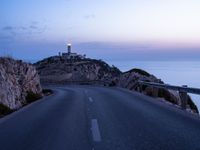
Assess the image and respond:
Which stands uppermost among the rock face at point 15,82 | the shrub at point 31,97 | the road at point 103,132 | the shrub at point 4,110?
the rock face at point 15,82

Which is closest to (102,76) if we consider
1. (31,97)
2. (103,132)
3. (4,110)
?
(31,97)

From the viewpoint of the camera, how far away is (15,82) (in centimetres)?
2048

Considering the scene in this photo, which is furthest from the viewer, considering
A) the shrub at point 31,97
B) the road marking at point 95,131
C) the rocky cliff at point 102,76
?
the rocky cliff at point 102,76

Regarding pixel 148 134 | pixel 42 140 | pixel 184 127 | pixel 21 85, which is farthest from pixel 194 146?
pixel 21 85

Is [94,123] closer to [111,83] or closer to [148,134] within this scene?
[148,134]

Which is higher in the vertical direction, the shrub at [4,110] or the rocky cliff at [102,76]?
the rocky cliff at [102,76]

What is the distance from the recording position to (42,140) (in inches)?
357

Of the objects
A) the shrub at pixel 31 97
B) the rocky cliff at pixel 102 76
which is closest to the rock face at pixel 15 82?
the shrub at pixel 31 97

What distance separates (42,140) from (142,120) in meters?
4.25

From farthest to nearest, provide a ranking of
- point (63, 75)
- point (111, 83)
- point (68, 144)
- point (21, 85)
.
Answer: point (63, 75)
point (111, 83)
point (21, 85)
point (68, 144)

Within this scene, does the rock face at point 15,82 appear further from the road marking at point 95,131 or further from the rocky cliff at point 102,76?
the rocky cliff at point 102,76

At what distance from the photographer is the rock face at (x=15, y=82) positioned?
17.7 metres

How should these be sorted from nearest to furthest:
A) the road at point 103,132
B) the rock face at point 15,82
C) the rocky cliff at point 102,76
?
the road at point 103,132 < the rock face at point 15,82 < the rocky cliff at point 102,76

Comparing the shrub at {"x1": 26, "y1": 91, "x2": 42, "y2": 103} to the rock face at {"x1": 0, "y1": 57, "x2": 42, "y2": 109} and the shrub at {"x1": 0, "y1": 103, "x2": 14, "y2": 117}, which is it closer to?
the rock face at {"x1": 0, "y1": 57, "x2": 42, "y2": 109}
